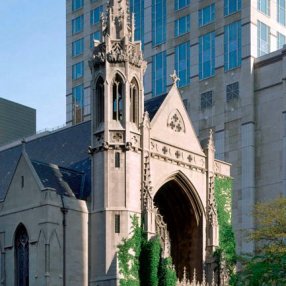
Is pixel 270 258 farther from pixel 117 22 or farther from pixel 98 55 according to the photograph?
pixel 117 22

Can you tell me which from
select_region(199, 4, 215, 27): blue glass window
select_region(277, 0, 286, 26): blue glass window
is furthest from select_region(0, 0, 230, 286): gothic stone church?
select_region(277, 0, 286, 26): blue glass window

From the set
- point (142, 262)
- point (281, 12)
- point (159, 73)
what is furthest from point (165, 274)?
point (281, 12)

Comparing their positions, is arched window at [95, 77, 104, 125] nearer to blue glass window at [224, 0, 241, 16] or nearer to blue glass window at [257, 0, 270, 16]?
blue glass window at [224, 0, 241, 16]

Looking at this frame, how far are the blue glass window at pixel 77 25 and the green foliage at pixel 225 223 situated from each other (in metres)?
59.4

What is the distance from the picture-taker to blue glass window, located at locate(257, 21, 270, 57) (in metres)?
115

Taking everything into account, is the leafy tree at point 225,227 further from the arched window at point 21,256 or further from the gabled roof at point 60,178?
the arched window at point 21,256

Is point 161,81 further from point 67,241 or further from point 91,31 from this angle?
point 67,241

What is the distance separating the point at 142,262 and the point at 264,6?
173 feet

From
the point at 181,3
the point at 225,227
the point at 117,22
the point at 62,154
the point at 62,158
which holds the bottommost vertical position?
the point at 225,227

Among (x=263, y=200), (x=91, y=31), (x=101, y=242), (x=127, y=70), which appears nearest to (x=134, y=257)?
(x=101, y=242)

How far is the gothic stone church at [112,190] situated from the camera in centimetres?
6962

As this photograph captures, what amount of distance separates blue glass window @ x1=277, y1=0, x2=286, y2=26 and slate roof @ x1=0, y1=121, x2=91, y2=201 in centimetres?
4240

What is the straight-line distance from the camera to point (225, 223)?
7888cm

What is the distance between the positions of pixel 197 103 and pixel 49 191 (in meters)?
50.2
